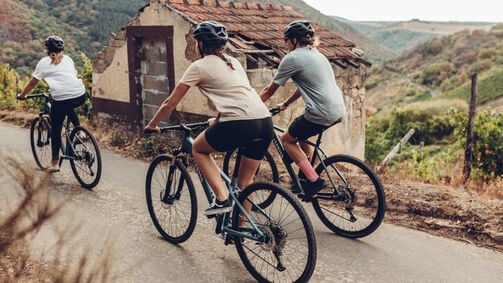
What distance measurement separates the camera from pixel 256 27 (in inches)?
373

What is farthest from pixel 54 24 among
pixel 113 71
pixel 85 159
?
pixel 85 159

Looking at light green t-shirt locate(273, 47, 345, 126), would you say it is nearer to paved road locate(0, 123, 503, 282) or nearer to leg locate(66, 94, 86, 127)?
paved road locate(0, 123, 503, 282)

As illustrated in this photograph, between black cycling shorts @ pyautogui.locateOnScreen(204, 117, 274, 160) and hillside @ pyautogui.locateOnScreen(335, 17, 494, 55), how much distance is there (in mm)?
129059

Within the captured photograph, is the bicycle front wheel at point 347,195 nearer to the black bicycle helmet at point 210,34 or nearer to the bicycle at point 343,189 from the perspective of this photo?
the bicycle at point 343,189

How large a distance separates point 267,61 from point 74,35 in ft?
108

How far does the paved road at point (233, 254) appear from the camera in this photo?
4.26 meters

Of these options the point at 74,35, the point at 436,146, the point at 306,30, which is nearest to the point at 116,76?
the point at 306,30

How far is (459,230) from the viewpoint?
5.15m

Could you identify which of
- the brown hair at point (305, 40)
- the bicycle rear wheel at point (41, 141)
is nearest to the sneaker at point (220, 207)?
the brown hair at point (305, 40)

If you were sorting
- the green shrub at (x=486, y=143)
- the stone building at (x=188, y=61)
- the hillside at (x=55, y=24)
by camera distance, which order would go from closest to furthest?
the stone building at (x=188, y=61)
the green shrub at (x=486, y=143)
the hillside at (x=55, y=24)

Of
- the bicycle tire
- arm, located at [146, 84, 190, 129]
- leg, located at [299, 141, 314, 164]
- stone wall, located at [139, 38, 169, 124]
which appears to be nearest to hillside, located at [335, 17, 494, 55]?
stone wall, located at [139, 38, 169, 124]

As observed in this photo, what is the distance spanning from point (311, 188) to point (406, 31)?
146541 millimetres

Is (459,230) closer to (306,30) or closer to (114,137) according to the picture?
(306,30)

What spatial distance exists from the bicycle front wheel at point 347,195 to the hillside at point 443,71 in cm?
3322
